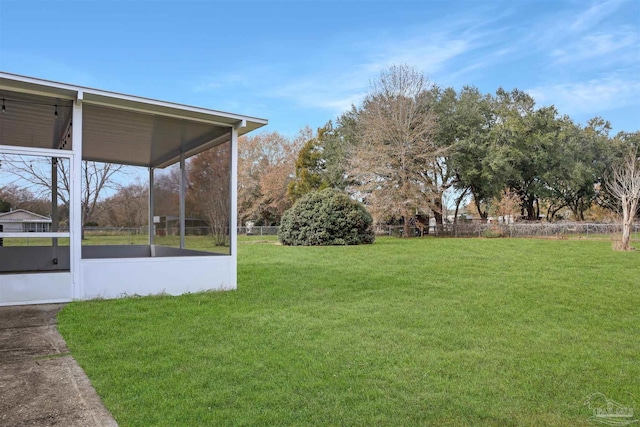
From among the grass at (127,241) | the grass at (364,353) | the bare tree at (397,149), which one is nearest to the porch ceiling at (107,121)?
the grass at (127,241)

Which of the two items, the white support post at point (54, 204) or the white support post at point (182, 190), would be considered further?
the white support post at point (182, 190)

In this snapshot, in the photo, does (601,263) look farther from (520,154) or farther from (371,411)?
(520,154)

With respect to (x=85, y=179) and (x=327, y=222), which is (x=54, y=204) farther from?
(x=327, y=222)

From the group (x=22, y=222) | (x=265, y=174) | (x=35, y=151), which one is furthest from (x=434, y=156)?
(x=35, y=151)

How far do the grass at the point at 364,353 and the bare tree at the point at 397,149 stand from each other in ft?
50.9

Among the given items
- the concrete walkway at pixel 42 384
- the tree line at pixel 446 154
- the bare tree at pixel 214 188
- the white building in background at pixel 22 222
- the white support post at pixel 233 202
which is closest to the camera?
the concrete walkway at pixel 42 384

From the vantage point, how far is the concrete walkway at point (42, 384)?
2.56 metres

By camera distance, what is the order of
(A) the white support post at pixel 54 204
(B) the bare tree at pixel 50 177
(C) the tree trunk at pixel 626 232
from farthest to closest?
1. (C) the tree trunk at pixel 626 232
2. (A) the white support post at pixel 54 204
3. (B) the bare tree at pixel 50 177

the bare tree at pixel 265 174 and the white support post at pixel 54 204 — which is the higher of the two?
the bare tree at pixel 265 174

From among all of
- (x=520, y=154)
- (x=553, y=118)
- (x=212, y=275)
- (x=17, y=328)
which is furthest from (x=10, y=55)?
(x=553, y=118)

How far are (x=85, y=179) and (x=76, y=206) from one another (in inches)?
131

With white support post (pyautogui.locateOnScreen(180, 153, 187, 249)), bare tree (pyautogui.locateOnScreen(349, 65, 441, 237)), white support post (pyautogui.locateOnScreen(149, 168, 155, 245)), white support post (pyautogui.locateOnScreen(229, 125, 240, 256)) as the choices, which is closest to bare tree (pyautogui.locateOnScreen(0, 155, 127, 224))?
white support post (pyautogui.locateOnScreen(149, 168, 155, 245))

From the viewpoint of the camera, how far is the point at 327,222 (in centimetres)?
1883

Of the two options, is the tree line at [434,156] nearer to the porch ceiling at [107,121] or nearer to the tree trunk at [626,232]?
the tree trunk at [626,232]
